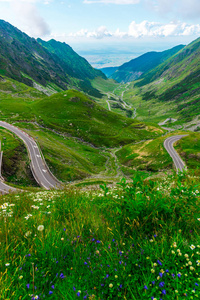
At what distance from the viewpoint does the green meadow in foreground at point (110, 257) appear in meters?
2.48

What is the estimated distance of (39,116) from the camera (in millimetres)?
144750

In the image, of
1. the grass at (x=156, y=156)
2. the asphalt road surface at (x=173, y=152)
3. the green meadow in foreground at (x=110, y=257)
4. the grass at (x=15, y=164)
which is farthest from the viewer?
the grass at (x=156, y=156)

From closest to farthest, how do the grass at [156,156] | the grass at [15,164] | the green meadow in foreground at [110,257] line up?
the green meadow in foreground at [110,257] < the grass at [15,164] < the grass at [156,156]

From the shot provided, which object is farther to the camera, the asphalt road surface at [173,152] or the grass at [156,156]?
the grass at [156,156]

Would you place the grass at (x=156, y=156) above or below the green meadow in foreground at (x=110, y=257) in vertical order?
below

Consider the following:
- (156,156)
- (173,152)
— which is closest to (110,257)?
(156,156)

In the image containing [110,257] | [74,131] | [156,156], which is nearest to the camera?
[110,257]

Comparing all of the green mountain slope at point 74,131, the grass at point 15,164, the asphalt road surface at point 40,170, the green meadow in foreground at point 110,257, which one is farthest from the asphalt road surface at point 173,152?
the green meadow in foreground at point 110,257

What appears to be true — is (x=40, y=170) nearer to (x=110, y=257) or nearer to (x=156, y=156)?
(x=110, y=257)

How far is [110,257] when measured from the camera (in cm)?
302

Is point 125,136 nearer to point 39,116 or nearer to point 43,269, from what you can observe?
point 39,116

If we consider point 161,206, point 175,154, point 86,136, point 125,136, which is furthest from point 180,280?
point 125,136

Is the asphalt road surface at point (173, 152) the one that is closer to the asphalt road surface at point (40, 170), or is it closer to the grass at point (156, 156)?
the grass at point (156, 156)

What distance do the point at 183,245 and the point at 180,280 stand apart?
706 mm
